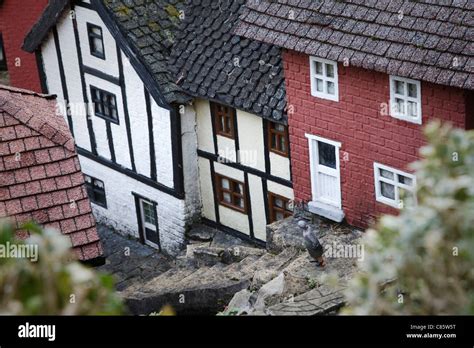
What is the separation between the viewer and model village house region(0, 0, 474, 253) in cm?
1897

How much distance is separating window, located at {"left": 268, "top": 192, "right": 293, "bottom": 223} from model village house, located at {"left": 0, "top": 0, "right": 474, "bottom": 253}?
37mm

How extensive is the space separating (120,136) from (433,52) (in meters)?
10.2

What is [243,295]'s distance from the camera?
19.2 m

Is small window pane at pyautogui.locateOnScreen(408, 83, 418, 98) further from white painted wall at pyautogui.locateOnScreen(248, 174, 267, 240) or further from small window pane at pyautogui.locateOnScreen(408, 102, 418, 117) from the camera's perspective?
white painted wall at pyautogui.locateOnScreen(248, 174, 267, 240)

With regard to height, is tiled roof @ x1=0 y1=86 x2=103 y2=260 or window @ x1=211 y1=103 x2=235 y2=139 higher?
tiled roof @ x1=0 y1=86 x2=103 y2=260

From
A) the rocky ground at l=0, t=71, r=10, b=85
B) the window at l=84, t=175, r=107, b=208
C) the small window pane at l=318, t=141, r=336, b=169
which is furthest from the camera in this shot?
the rocky ground at l=0, t=71, r=10, b=85

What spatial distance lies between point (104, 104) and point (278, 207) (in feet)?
16.5

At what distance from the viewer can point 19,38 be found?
98.4ft

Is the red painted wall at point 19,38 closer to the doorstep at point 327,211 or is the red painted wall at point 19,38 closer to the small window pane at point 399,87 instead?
the doorstep at point 327,211

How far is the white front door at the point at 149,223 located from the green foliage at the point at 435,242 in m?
19.2

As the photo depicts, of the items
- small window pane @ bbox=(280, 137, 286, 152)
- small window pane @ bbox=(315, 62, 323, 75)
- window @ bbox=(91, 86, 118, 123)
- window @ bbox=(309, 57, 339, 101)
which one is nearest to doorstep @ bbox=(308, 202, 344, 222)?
small window pane @ bbox=(280, 137, 286, 152)

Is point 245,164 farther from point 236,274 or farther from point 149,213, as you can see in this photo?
point 236,274
